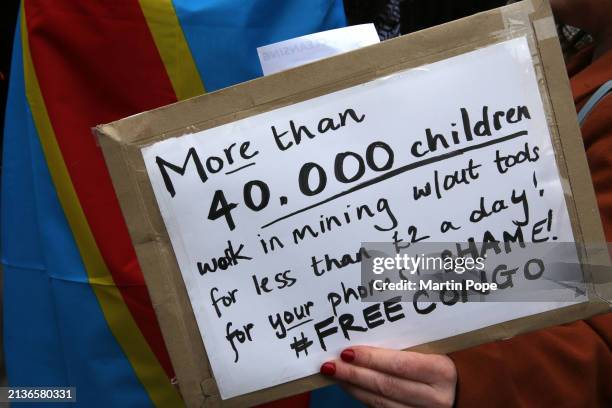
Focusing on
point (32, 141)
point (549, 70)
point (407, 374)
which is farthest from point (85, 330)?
point (549, 70)

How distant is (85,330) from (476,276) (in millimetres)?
655

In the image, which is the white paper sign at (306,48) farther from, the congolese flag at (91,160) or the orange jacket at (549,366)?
the orange jacket at (549,366)

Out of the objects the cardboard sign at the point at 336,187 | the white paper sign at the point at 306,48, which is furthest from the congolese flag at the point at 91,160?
the cardboard sign at the point at 336,187

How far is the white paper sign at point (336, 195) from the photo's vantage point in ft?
2.54

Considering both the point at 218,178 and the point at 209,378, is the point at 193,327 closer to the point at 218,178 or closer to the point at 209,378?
the point at 209,378

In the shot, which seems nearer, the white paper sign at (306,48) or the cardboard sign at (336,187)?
the cardboard sign at (336,187)

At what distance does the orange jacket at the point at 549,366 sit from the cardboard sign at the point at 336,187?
0.30 feet

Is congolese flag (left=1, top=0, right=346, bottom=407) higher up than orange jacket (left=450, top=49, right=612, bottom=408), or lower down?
higher up

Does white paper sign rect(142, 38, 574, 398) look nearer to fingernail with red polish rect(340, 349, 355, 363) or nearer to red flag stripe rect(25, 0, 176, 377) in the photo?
fingernail with red polish rect(340, 349, 355, 363)

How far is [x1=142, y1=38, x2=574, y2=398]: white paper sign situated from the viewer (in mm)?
773

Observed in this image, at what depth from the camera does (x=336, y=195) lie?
78cm

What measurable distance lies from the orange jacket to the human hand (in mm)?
35

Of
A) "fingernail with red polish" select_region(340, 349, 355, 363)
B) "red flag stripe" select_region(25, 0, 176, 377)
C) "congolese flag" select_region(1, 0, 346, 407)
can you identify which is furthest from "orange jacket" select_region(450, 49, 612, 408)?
"red flag stripe" select_region(25, 0, 176, 377)

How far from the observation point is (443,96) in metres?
0.77
